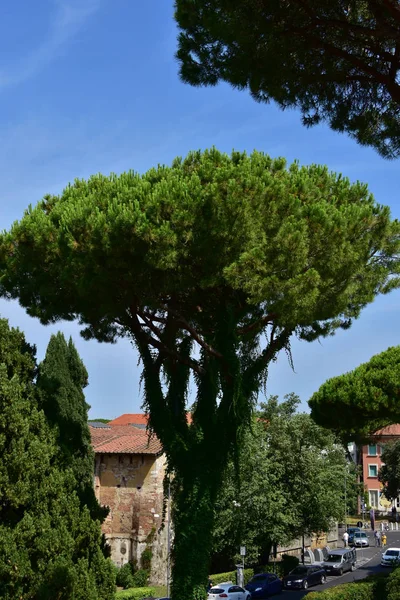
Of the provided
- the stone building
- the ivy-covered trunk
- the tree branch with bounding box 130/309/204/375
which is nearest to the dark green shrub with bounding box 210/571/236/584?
the stone building

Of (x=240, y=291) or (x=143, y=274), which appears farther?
(x=240, y=291)

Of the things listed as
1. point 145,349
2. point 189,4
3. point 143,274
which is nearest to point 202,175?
point 143,274

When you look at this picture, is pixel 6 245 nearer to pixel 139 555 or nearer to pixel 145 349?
pixel 145 349

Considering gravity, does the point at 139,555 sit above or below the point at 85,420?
below

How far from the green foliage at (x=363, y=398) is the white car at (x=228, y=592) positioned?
7.18m

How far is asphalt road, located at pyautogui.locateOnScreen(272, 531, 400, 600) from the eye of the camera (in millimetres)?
26559

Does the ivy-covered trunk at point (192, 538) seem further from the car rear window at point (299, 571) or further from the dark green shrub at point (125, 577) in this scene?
the car rear window at point (299, 571)

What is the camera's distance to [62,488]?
1227 cm

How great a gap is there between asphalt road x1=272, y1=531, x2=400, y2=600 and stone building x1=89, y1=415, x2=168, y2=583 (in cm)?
571

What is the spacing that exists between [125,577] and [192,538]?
1586 cm

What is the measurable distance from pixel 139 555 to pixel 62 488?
679 inches

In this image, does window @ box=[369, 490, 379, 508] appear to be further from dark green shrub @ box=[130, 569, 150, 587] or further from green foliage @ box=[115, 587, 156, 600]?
green foliage @ box=[115, 587, 156, 600]

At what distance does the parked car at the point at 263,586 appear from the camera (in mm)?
25406

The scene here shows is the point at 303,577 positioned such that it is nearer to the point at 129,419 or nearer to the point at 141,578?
the point at 141,578
